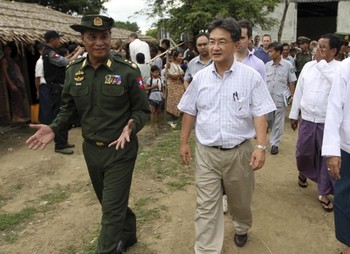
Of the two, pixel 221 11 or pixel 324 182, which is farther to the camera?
pixel 221 11

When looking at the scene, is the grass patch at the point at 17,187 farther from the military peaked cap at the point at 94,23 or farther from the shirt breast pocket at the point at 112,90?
the military peaked cap at the point at 94,23

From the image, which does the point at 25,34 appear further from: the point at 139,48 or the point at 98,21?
the point at 98,21

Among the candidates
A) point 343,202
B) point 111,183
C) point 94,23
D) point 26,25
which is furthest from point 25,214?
point 26,25

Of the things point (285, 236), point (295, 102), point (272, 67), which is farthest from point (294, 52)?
point (285, 236)

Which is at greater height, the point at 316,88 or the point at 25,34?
the point at 25,34

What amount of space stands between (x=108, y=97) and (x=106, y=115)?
15 cm

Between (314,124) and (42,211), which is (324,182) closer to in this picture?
(314,124)

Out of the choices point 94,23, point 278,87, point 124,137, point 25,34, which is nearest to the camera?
point 124,137

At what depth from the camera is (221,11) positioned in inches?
550

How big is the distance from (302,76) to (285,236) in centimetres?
187

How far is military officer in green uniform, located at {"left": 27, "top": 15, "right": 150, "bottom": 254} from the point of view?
279 centimetres

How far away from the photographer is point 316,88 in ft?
13.6

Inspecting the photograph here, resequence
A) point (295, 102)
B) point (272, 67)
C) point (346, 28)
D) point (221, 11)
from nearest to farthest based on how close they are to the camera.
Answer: point (295, 102) → point (272, 67) → point (221, 11) → point (346, 28)

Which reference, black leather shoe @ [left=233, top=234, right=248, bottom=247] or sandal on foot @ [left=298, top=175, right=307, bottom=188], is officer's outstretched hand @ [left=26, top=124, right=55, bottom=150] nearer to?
black leather shoe @ [left=233, top=234, right=248, bottom=247]
